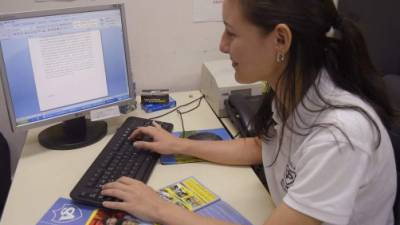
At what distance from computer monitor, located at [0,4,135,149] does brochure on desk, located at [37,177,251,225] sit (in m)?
0.33

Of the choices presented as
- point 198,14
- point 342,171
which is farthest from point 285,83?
point 198,14

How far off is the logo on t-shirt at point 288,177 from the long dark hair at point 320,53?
0.11m

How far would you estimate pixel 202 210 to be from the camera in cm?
90

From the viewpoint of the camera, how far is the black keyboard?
3.00 feet

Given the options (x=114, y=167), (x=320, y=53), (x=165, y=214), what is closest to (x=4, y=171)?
(x=114, y=167)

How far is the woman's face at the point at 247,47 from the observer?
770 mm

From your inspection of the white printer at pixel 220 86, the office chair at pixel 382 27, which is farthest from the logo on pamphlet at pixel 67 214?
the office chair at pixel 382 27

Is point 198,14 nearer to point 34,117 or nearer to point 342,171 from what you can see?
point 34,117

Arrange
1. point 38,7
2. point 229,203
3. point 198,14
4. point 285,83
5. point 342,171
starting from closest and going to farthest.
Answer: point 342,171 → point 285,83 → point 229,203 → point 38,7 → point 198,14

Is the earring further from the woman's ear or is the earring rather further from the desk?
the desk

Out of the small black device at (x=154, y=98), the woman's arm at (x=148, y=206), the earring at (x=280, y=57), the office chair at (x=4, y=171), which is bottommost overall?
the office chair at (x=4, y=171)

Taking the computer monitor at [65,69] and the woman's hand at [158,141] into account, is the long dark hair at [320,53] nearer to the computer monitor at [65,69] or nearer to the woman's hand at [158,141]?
the woman's hand at [158,141]

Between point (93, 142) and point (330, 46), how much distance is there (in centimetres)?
78

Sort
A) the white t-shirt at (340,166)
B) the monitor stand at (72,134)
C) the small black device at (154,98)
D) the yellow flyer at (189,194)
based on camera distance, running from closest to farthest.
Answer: the white t-shirt at (340,166) < the yellow flyer at (189,194) < the monitor stand at (72,134) < the small black device at (154,98)
